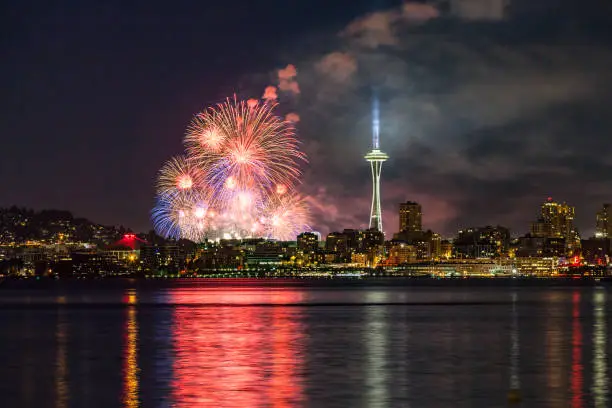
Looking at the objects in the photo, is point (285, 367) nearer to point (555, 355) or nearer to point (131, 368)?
point (131, 368)

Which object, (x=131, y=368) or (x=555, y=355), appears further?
(x=555, y=355)

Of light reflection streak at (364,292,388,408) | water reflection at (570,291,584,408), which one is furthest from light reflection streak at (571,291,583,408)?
light reflection streak at (364,292,388,408)

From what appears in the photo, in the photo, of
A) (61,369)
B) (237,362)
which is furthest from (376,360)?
(61,369)

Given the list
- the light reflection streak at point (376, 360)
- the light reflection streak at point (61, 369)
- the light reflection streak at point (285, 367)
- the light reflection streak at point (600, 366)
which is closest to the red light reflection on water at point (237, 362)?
the light reflection streak at point (285, 367)


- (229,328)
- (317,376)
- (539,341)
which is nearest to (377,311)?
(229,328)

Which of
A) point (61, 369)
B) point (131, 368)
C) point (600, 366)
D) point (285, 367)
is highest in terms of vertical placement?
point (600, 366)

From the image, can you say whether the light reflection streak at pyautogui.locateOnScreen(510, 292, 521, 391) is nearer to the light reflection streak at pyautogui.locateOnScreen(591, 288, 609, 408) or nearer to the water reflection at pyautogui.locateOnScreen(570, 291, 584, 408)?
the water reflection at pyautogui.locateOnScreen(570, 291, 584, 408)
